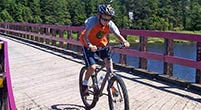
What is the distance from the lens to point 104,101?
7.40 m

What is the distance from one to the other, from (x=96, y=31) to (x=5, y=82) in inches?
64.0

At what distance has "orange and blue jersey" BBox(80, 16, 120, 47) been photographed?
6.30 metres

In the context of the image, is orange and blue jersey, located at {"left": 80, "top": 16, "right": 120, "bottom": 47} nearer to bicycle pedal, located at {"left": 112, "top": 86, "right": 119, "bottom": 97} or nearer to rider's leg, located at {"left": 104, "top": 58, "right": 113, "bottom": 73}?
rider's leg, located at {"left": 104, "top": 58, "right": 113, "bottom": 73}

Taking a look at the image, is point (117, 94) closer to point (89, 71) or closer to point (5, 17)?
point (89, 71)

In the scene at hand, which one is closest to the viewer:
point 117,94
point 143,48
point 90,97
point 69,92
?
point 117,94

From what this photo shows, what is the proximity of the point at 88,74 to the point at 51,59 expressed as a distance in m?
7.78

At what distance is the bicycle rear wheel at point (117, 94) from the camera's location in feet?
18.7

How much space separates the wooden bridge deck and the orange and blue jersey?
1.15 metres

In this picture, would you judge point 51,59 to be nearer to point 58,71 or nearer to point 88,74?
point 58,71

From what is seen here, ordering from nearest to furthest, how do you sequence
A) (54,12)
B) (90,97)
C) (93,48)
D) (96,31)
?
(93,48)
(96,31)
(90,97)
(54,12)

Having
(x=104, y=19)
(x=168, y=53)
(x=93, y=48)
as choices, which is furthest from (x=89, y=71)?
(x=168, y=53)

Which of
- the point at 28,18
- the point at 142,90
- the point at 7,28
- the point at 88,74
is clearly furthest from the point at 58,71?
the point at 28,18

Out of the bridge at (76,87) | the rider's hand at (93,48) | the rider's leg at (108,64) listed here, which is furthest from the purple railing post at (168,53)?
the rider's hand at (93,48)

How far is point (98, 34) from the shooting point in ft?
21.2
